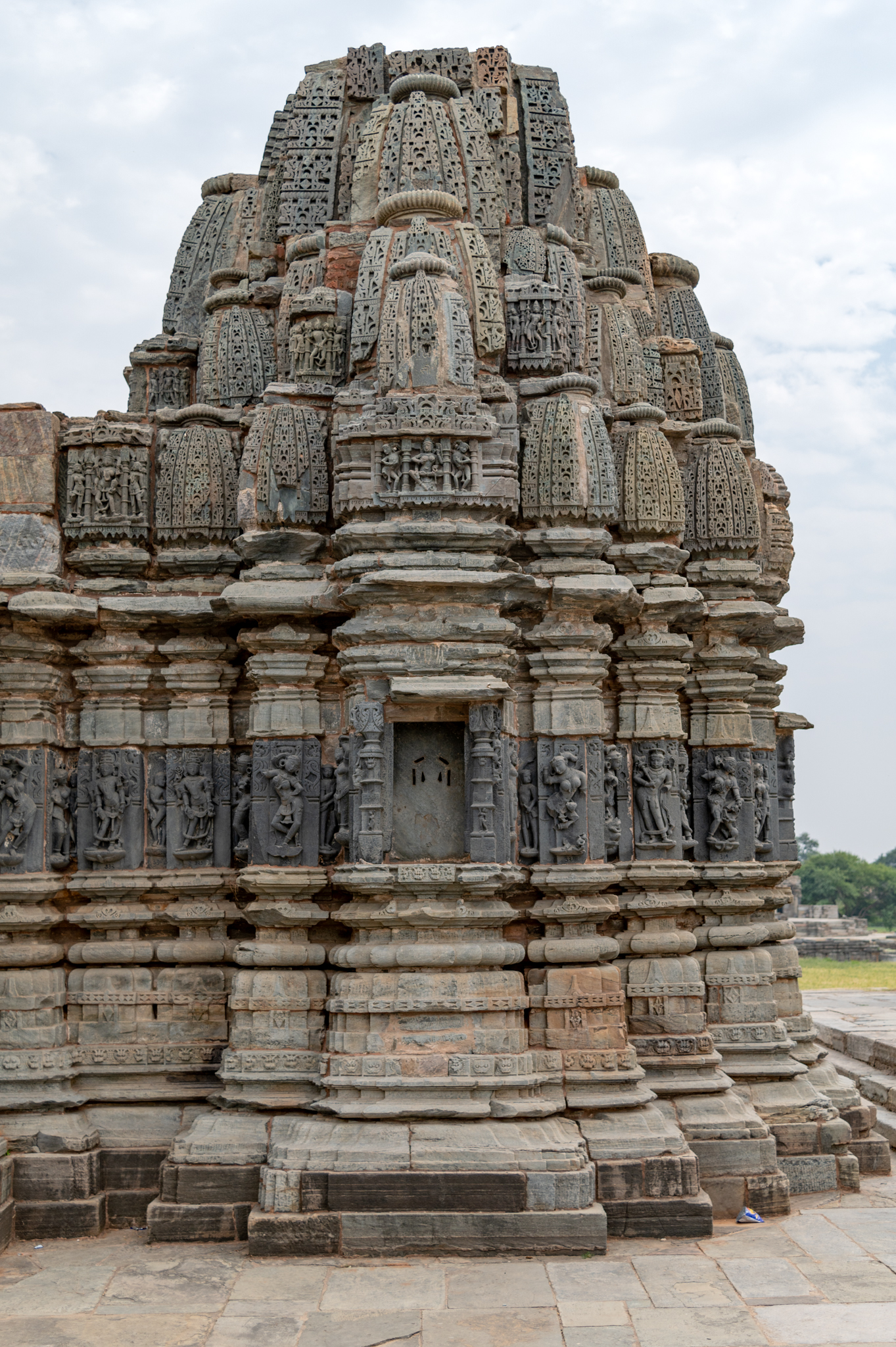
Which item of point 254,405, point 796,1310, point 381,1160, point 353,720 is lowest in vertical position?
point 796,1310

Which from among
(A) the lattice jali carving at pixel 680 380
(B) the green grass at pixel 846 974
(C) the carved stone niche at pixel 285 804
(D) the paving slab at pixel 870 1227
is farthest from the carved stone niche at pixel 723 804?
(B) the green grass at pixel 846 974

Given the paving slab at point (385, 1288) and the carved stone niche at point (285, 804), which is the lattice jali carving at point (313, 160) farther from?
the paving slab at point (385, 1288)

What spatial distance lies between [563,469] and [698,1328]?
6.06 metres

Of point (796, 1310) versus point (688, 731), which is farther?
point (688, 731)

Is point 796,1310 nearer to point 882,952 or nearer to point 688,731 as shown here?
point 688,731

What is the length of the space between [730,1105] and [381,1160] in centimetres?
301

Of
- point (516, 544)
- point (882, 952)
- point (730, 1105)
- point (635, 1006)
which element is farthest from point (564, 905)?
point (882, 952)

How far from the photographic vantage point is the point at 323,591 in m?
10.3

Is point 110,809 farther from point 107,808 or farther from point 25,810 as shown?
point 25,810

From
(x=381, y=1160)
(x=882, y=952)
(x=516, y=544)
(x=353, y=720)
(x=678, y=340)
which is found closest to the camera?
(x=381, y=1160)

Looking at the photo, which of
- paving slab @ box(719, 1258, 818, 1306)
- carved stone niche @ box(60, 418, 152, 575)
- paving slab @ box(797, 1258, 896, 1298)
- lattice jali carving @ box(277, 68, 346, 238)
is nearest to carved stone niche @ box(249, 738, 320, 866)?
carved stone niche @ box(60, 418, 152, 575)

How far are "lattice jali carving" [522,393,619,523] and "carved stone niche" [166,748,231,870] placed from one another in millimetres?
3233

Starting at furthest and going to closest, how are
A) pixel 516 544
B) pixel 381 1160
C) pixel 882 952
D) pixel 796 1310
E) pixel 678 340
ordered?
pixel 882 952 < pixel 678 340 < pixel 516 544 < pixel 381 1160 < pixel 796 1310

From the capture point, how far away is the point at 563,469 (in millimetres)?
10578
